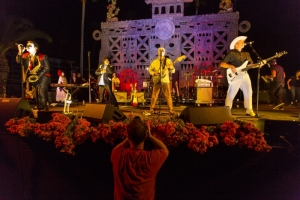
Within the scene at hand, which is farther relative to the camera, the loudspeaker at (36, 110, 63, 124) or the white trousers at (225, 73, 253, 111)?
the white trousers at (225, 73, 253, 111)

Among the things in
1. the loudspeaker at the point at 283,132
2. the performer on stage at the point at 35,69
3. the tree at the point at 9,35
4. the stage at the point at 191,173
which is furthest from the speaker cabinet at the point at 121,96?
the loudspeaker at the point at 283,132

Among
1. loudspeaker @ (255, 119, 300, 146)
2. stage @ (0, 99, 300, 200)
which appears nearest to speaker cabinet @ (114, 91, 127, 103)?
stage @ (0, 99, 300, 200)

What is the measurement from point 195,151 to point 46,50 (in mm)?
16907

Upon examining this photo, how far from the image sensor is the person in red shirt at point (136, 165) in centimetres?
262

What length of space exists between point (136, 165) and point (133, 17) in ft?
51.1

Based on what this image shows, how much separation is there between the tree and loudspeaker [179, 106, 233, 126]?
11.8 meters

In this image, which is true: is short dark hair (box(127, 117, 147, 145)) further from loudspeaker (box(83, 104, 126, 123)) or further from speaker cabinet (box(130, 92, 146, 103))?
speaker cabinet (box(130, 92, 146, 103))

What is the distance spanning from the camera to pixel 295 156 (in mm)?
3527

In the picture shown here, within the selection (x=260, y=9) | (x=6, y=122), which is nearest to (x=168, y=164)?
(x=6, y=122)

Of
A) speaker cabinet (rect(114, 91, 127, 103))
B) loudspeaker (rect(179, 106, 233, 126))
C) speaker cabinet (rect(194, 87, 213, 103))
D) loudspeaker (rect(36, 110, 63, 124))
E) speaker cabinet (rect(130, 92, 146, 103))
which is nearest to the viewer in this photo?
loudspeaker (rect(179, 106, 233, 126))

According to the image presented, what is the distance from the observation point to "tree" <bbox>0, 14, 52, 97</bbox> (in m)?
13.1

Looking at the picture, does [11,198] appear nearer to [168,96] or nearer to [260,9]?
[168,96]

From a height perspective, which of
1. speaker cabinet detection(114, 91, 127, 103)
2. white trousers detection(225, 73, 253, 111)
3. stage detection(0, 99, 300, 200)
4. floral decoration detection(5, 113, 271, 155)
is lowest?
stage detection(0, 99, 300, 200)

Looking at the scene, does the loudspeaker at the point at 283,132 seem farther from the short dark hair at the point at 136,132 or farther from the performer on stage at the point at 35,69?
the performer on stage at the point at 35,69
